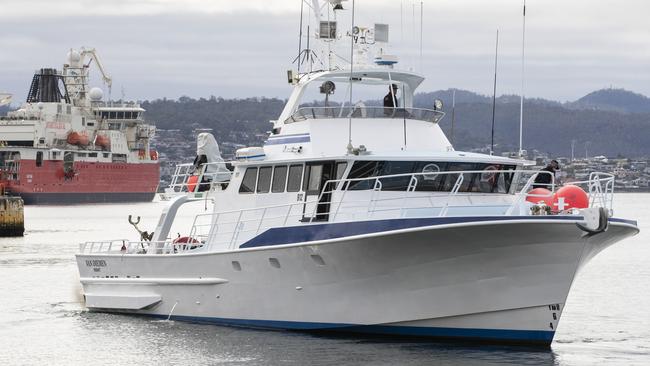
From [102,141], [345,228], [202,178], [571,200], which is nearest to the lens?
[571,200]

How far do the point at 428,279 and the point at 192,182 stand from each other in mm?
Answer: 6988

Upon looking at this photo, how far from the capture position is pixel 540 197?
1952 centimetres

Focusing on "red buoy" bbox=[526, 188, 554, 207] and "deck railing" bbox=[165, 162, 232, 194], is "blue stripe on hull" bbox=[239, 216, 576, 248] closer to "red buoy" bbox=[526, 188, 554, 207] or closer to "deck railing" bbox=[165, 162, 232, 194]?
"red buoy" bbox=[526, 188, 554, 207]

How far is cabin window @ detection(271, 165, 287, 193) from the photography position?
69.9ft

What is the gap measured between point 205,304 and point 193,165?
334 centimetres

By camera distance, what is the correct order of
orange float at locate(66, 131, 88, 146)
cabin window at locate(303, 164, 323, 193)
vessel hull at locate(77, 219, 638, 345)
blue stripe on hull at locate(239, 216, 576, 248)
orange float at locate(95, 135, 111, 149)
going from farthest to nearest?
orange float at locate(95, 135, 111, 149), orange float at locate(66, 131, 88, 146), cabin window at locate(303, 164, 323, 193), vessel hull at locate(77, 219, 638, 345), blue stripe on hull at locate(239, 216, 576, 248)

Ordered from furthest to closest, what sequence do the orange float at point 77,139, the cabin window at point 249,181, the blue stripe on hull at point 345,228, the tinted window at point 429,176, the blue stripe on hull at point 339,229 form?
the orange float at point 77,139 < the cabin window at point 249,181 < the tinted window at point 429,176 < the blue stripe on hull at point 339,229 < the blue stripe on hull at point 345,228

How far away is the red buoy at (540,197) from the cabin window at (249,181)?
17.2 feet

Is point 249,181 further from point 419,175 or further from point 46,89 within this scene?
point 46,89

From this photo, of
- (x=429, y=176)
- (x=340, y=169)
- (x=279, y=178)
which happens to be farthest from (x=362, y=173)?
(x=279, y=178)

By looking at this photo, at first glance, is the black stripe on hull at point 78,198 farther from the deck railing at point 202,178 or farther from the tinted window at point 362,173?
the tinted window at point 362,173

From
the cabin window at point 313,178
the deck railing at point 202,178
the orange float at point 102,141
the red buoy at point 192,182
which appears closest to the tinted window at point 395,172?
the cabin window at point 313,178

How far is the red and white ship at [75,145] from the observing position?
121 metres

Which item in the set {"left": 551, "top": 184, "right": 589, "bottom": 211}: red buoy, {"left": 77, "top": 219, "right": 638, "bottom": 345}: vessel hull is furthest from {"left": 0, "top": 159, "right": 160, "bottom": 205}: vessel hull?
{"left": 551, "top": 184, "right": 589, "bottom": 211}: red buoy
